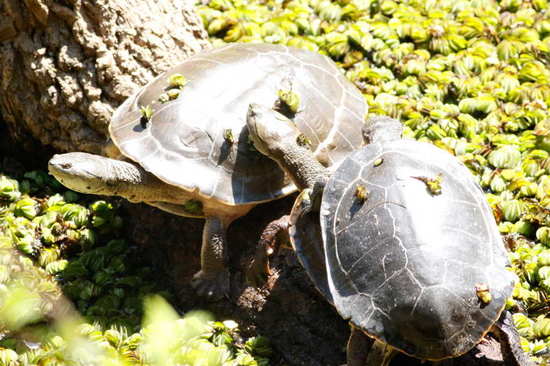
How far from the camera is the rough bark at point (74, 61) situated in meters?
4.71

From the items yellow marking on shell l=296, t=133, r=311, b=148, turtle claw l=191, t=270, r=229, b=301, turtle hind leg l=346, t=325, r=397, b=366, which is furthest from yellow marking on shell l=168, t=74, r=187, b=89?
turtle hind leg l=346, t=325, r=397, b=366

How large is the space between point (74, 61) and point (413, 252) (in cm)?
290

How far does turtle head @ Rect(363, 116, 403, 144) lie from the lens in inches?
164

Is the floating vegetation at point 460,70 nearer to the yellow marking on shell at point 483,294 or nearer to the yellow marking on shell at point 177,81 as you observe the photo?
the yellow marking on shell at point 483,294

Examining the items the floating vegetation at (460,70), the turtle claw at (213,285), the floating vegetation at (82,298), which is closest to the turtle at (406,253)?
the turtle claw at (213,285)

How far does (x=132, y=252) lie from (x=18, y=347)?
3.38 feet

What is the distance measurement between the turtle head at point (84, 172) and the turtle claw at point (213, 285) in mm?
802

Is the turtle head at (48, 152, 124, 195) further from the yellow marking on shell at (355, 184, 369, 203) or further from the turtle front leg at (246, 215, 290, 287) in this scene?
the yellow marking on shell at (355, 184, 369, 203)

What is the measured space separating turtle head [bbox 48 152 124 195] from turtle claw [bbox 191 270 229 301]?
2.63 feet

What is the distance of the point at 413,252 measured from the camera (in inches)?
126

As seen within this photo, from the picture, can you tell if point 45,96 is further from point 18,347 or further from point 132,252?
point 18,347

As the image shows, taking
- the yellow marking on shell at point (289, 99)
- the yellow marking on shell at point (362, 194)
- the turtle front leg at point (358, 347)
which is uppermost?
the yellow marking on shell at point (289, 99)

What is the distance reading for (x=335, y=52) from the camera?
18.8ft

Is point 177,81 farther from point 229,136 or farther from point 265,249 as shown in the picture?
point 265,249
